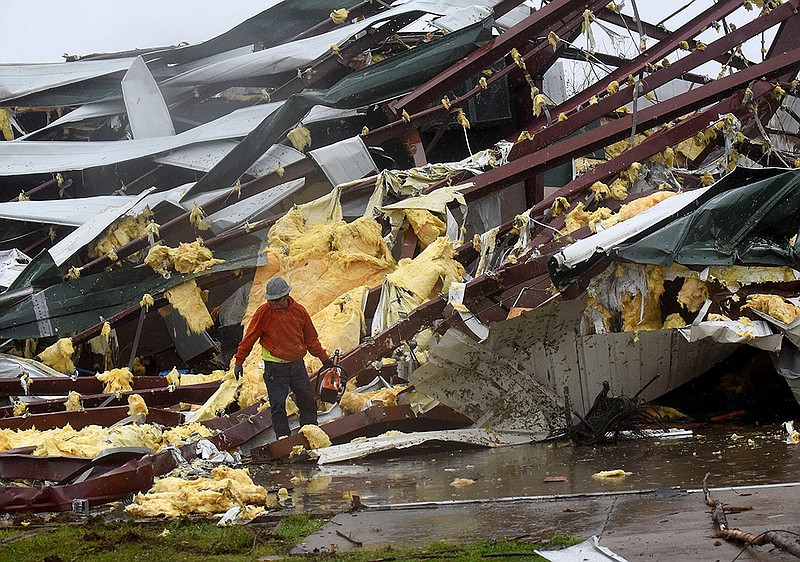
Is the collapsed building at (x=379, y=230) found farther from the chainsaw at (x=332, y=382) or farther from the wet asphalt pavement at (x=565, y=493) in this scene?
the wet asphalt pavement at (x=565, y=493)

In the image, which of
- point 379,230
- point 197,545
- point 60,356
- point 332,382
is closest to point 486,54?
point 379,230

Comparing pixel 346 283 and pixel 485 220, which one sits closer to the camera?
pixel 346 283

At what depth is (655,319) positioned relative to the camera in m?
7.62

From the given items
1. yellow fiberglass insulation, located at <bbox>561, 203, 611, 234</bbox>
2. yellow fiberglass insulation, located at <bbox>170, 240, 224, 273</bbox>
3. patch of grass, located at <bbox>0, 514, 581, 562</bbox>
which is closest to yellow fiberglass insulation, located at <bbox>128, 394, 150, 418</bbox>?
yellow fiberglass insulation, located at <bbox>170, 240, 224, 273</bbox>

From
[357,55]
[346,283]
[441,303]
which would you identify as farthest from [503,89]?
[441,303]

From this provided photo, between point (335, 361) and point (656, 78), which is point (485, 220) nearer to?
point (656, 78)

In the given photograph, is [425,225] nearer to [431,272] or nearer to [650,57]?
[431,272]

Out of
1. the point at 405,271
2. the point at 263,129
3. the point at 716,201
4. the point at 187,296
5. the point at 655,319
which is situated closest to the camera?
the point at 716,201

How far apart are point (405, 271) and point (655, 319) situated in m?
2.36

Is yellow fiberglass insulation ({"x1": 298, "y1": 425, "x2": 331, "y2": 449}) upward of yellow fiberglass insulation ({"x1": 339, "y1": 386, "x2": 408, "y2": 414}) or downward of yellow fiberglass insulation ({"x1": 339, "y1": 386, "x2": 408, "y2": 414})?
downward

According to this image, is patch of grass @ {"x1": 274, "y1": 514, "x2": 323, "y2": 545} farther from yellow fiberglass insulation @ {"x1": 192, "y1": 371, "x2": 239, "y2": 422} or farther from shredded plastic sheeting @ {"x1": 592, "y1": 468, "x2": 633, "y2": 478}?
yellow fiberglass insulation @ {"x1": 192, "y1": 371, "x2": 239, "y2": 422}

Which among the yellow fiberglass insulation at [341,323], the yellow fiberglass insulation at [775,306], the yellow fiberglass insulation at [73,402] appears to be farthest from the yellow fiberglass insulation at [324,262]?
the yellow fiberglass insulation at [775,306]

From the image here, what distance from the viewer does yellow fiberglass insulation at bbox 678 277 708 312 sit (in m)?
7.28

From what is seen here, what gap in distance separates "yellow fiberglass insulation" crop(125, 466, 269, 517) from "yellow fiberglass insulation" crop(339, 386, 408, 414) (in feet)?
8.05
